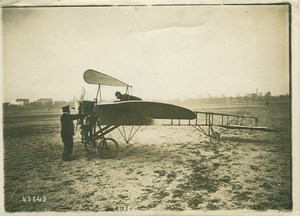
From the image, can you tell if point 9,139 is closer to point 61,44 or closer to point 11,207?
point 11,207

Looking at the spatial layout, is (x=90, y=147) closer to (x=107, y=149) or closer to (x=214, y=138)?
(x=107, y=149)

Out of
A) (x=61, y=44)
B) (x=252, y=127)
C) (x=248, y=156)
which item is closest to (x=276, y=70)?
(x=252, y=127)

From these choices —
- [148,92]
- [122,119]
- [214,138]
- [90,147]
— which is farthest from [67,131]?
[214,138]

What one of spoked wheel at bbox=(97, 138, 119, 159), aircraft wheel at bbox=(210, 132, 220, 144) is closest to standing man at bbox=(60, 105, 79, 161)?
spoked wheel at bbox=(97, 138, 119, 159)

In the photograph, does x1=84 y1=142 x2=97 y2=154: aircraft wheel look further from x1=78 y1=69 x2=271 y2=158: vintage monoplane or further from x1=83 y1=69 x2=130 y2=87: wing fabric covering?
x1=83 y1=69 x2=130 y2=87: wing fabric covering

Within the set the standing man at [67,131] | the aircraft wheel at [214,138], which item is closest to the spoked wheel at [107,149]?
the standing man at [67,131]

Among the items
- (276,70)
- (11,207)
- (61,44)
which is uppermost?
(61,44)

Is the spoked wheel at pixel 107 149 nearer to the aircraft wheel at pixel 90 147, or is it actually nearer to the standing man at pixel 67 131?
the aircraft wheel at pixel 90 147
